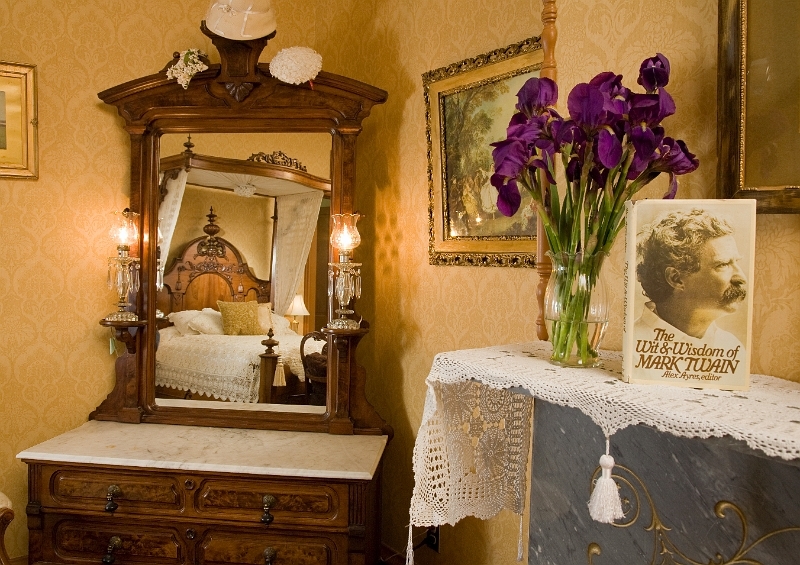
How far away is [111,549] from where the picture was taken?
2.15m

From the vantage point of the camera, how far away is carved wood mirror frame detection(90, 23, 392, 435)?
7.88 ft

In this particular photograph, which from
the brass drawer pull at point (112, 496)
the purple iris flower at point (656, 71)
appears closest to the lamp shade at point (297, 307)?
the brass drawer pull at point (112, 496)

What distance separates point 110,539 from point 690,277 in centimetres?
229

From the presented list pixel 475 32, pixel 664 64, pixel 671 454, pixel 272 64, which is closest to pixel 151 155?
pixel 272 64

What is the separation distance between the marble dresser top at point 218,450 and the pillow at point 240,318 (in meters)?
0.44

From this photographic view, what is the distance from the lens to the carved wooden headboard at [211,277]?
96.3 inches

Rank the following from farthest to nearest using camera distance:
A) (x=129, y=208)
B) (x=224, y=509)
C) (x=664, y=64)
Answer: (x=129, y=208), (x=224, y=509), (x=664, y=64)

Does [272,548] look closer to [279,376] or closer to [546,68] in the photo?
[279,376]

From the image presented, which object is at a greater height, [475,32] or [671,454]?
[475,32]

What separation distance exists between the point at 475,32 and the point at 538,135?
1.40 m

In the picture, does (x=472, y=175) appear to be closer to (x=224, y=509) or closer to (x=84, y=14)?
(x=224, y=509)

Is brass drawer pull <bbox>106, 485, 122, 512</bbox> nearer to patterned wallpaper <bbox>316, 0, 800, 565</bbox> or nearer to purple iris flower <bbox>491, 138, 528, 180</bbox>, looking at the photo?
patterned wallpaper <bbox>316, 0, 800, 565</bbox>

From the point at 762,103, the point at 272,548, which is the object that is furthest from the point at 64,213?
the point at 762,103

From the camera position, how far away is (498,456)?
4.38 feet
